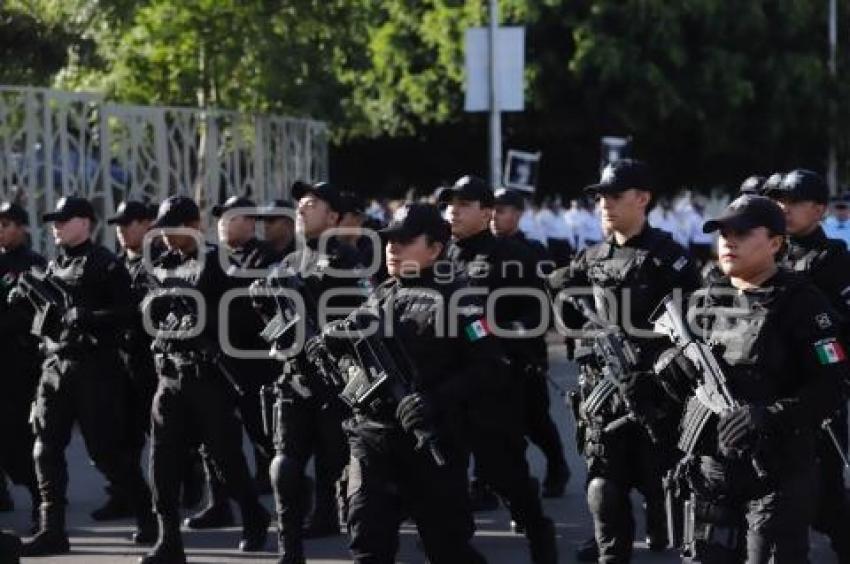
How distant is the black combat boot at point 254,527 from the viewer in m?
9.38

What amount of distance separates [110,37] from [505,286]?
13.4 metres

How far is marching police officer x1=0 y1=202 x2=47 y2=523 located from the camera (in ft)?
34.5

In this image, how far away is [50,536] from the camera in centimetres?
940

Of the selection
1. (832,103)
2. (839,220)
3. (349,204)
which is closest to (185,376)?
(349,204)

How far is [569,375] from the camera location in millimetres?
17469

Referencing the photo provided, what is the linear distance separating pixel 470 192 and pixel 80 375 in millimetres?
2277

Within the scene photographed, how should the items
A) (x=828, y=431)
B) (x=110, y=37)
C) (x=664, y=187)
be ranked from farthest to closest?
A: (x=664, y=187), (x=110, y=37), (x=828, y=431)

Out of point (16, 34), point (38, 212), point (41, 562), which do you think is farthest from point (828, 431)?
point (16, 34)

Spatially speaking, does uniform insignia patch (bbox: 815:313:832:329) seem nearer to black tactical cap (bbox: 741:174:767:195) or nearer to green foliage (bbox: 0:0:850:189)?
black tactical cap (bbox: 741:174:767:195)

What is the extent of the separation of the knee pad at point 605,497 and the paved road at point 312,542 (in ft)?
4.41

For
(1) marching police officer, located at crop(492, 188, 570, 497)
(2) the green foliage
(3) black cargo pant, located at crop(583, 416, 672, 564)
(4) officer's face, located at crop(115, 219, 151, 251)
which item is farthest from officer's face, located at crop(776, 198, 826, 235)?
(2) the green foliage

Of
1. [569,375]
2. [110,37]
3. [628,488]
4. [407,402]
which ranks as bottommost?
[569,375]

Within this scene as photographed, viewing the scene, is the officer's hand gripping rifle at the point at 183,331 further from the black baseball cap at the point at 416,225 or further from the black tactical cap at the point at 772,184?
the black tactical cap at the point at 772,184

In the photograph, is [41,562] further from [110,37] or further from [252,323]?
[110,37]
